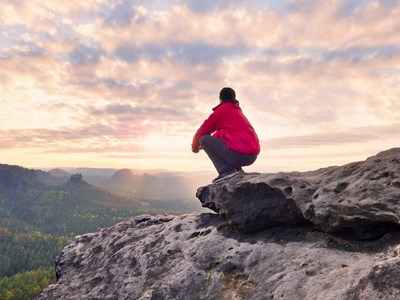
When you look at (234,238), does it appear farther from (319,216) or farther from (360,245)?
(360,245)

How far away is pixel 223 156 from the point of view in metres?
13.9

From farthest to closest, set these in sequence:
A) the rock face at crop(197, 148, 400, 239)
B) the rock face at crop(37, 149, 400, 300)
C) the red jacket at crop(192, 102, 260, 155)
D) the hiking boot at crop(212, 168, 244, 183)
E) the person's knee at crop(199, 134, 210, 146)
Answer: the person's knee at crop(199, 134, 210, 146) → the hiking boot at crop(212, 168, 244, 183) → the red jacket at crop(192, 102, 260, 155) → the rock face at crop(197, 148, 400, 239) → the rock face at crop(37, 149, 400, 300)

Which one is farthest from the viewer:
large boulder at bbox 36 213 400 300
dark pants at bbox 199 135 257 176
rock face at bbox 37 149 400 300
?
dark pants at bbox 199 135 257 176

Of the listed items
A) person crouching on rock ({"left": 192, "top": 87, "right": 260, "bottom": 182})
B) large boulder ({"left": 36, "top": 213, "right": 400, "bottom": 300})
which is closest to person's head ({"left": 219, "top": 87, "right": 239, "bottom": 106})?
person crouching on rock ({"left": 192, "top": 87, "right": 260, "bottom": 182})

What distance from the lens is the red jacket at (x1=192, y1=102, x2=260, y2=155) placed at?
13414 mm

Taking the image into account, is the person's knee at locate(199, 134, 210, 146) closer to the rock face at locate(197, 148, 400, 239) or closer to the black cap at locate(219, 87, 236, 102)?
the black cap at locate(219, 87, 236, 102)

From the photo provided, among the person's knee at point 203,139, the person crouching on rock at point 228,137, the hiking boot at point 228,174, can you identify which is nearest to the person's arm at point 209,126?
the person crouching on rock at point 228,137

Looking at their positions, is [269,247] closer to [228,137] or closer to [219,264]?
[219,264]

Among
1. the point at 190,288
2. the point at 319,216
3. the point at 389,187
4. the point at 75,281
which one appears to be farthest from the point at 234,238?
the point at 75,281

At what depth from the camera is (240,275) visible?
892cm

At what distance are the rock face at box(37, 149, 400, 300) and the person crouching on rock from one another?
1162 mm

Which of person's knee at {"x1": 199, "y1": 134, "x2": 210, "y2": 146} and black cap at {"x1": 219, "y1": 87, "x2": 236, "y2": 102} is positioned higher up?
black cap at {"x1": 219, "y1": 87, "x2": 236, "y2": 102}

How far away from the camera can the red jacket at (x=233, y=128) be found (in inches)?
528

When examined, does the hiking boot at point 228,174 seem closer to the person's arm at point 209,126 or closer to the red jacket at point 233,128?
the red jacket at point 233,128
